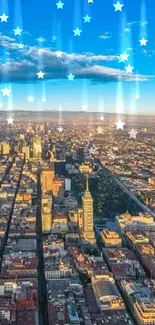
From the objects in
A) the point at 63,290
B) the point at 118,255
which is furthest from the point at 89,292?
the point at 118,255

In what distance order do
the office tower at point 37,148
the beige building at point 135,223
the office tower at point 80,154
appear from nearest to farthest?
1. the beige building at point 135,223
2. the office tower at point 80,154
3. the office tower at point 37,148

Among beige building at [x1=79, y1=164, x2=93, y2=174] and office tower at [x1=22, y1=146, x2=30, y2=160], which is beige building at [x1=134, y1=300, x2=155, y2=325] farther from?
office tower at [x1=22, y1=146, x2=30, y2=160]

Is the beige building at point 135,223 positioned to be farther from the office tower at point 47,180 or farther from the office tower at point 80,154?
the office tower at point 80,154

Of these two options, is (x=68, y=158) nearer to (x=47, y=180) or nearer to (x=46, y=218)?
(x=47, y=180)

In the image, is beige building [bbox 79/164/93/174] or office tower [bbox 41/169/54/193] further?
beige building [bbox 79/164/93/174]

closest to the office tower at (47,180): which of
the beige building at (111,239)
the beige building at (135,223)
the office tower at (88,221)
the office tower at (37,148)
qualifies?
the office tower at (37,148)

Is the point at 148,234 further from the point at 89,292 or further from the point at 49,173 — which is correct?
the point at 49,173

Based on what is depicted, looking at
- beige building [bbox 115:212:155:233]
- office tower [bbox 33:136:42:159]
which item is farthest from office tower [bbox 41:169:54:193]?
beige building [bbox 115:212:155:233]

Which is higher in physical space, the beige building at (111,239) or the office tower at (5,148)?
the office tower at (5,148)

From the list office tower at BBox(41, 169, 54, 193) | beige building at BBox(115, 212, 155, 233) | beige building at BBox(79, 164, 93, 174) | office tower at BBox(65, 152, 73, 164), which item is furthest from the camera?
office tower at BBox(65, 152, 73, 164)
